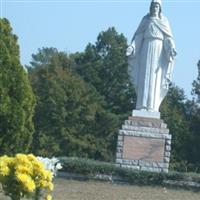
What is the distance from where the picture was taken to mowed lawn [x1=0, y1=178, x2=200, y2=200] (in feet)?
44.9

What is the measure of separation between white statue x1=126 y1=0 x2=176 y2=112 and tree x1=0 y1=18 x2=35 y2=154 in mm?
5968

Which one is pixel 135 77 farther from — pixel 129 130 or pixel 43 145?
pixel 43 145

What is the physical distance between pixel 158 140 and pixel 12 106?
6016mm

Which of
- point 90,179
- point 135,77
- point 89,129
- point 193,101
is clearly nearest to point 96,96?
point 89,129

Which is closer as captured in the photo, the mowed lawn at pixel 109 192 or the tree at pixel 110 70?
the mowed lawn at pixel 109 192

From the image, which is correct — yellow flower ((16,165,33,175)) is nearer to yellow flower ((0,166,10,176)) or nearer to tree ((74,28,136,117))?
yellow flower ((0,166,10,176))

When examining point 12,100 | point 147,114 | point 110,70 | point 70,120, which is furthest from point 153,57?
point 110,70

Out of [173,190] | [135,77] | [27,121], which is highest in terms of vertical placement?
[135,77]

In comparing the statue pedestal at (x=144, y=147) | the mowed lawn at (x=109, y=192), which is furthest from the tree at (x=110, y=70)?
the mowed lawn at (x=109, y=192)

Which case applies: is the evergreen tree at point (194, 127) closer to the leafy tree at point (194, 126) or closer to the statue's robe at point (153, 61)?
the leafy tree at point (194, 126)

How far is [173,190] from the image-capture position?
16.7 metres

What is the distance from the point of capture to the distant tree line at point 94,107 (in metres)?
35.0

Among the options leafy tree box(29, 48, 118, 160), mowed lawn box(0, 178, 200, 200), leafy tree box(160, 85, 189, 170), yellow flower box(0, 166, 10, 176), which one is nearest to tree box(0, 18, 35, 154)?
mowed lawn box(0, 178, 200, 200)

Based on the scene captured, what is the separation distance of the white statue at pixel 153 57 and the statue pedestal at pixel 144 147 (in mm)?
865
